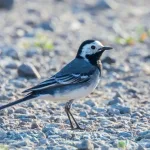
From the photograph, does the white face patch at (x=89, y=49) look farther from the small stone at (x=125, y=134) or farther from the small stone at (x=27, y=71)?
the small stone at (x=27, y=71)

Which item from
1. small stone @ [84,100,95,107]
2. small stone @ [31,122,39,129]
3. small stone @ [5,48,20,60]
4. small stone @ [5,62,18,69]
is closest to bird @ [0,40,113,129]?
small stone @ [31,122,39,129]

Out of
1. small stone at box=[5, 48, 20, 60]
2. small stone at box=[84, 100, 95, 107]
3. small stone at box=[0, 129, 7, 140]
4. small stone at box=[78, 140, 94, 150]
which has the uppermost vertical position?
small stone at box=[5, 48, 20, 60]

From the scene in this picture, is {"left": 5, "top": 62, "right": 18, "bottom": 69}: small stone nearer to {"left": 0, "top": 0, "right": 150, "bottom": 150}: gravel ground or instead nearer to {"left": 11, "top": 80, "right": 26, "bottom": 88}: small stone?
{"left": 0, "top": 0, "right": 150, "bottom": 150}: gravel ground

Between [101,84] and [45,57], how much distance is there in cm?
232

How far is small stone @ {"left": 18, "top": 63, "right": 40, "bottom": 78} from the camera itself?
14227mm

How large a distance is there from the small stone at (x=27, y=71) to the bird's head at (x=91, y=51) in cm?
243

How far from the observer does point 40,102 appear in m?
12.5

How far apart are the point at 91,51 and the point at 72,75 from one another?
0.69 metres

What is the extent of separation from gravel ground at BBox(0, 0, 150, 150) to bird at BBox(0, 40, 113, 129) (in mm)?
343

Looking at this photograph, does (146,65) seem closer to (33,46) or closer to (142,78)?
(142,78)

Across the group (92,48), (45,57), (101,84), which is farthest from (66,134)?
(45,57)

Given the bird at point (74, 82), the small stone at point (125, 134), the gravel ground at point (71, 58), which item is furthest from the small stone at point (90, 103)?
the small stone at point (125, 134)

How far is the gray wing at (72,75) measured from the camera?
36.4 feet

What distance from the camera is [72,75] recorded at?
37.3ft
